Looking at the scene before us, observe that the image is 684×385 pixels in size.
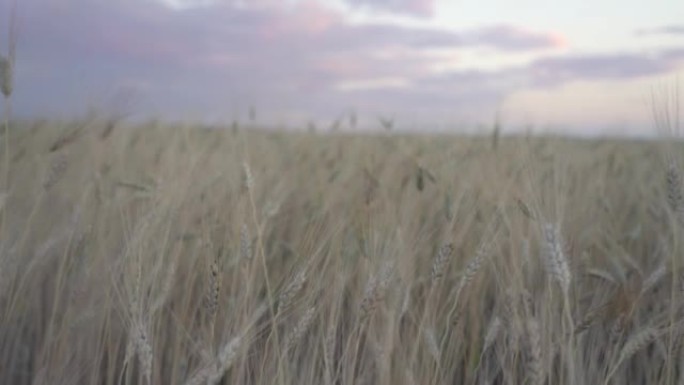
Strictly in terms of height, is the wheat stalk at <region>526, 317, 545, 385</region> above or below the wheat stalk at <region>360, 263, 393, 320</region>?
below

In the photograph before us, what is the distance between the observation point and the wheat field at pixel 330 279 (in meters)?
1.45

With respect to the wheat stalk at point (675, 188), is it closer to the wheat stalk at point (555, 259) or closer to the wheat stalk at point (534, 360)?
the wheat stalk at point (555, 259)

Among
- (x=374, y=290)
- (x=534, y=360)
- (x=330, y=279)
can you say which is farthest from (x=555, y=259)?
(x=330, y=279)

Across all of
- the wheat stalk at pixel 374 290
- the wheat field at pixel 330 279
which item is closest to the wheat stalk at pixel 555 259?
the wheat field at pixel 330 279

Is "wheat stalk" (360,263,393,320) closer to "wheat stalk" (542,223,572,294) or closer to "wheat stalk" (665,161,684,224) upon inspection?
"wheat stalk" (542,223,572,294)

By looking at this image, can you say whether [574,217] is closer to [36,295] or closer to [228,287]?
[228,287]

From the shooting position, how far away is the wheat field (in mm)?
1445

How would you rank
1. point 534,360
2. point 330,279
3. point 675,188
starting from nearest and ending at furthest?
point 534,360 → point 675,188 → point 330,279

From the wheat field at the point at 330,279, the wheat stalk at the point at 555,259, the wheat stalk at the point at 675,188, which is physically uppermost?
the wheat stalk at the point at 675,188

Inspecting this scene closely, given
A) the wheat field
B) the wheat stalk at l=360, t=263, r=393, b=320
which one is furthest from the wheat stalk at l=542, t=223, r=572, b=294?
the wheat stalk at l=360, t=263, r=393, b=320

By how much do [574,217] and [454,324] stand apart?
Result: 0.71 meters

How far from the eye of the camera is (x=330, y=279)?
1.84 metres

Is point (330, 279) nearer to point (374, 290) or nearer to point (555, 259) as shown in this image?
point (374, 290)

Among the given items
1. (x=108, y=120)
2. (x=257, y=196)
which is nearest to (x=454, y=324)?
(x=257, y=196)
